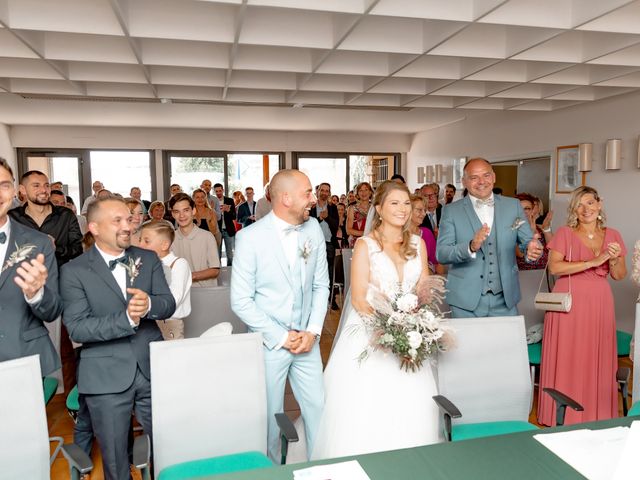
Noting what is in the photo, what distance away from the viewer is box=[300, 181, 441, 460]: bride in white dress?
2.68m

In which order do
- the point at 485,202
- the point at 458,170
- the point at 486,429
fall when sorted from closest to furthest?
1. the point at 486,429
2. the point at 485,202
3. the point at 458,170

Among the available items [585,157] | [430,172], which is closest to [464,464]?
[585,157]

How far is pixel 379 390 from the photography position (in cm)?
270

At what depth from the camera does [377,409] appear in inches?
106

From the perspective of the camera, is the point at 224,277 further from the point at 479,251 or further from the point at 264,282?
the point at 479,251

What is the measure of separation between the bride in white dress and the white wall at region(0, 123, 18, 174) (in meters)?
11.4

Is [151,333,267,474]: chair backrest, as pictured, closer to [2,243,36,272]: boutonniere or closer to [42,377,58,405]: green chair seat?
[2,243,36,272]: boutonniere

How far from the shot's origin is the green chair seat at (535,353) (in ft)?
13.3

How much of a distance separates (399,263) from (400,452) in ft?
4.38

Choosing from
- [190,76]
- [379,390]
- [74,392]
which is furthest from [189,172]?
[379,390]

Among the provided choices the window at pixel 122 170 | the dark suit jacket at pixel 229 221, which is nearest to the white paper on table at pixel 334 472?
the dark suit jacket at pixel 229 221

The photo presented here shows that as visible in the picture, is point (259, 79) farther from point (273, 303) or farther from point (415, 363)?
point (415, 363)

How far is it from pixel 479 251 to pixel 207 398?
214 centimetres

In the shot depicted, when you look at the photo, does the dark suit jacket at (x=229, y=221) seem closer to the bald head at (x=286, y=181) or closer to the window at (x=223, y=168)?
the window at (x=223, y=168)
